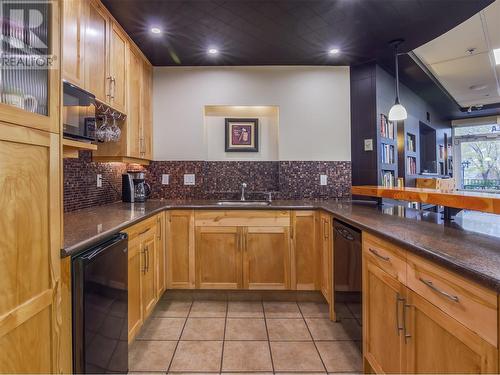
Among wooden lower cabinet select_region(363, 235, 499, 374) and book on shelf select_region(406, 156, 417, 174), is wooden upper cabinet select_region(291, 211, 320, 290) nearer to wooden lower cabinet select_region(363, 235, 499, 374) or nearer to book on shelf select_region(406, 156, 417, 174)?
wooden lower cabinet select_region(363, 235, 499, 374)

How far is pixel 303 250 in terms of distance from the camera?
2582 mm

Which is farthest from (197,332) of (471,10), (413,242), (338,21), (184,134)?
(471,10)

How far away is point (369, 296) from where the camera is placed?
1.53 metres

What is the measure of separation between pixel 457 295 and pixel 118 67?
2647 millimetres

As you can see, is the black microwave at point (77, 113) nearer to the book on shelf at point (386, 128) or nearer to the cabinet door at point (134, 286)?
the cabinet door at point (134, 286)

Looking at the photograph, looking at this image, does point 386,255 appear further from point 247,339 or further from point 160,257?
point 160,257

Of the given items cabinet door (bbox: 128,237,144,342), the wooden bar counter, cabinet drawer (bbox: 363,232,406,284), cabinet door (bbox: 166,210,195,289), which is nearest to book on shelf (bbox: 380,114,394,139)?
the wooden bar counter

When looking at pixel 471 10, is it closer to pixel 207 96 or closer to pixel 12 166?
pixel 207 96

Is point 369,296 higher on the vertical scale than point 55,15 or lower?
lower

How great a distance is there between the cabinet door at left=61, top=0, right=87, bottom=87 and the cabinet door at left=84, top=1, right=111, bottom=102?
59 mm

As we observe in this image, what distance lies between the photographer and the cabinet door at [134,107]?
2482 millimetres

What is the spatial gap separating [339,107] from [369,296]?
7.41 ft

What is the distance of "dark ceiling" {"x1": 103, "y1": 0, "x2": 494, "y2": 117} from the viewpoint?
6.63ft

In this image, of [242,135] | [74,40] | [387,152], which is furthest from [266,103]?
[74,40]
